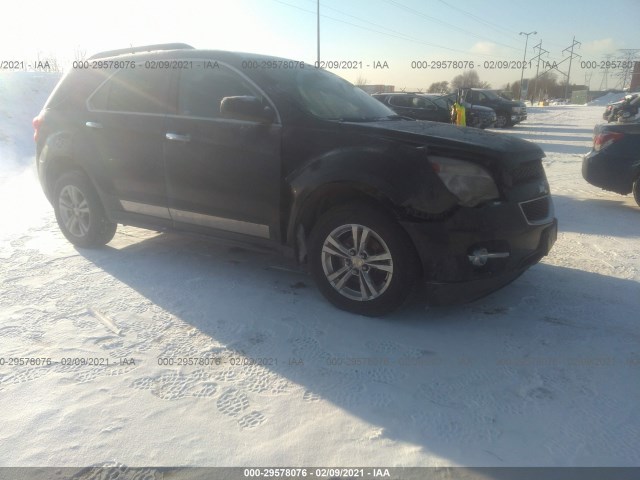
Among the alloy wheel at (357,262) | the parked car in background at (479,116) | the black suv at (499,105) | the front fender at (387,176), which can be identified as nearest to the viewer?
the front fender at (387,176)

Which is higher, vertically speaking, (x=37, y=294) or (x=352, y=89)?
(x=352, y=89)

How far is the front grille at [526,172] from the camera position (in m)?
3.27

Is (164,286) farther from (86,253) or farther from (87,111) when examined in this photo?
(87,111)

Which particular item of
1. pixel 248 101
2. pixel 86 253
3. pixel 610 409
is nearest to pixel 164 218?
pixel 86 253

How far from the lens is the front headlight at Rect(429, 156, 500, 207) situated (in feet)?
10.2

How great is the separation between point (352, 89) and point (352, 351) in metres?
2.61

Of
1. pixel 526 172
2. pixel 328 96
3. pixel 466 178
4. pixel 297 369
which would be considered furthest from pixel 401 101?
pixel 297 369

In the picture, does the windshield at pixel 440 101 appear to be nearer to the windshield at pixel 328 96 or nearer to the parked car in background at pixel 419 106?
the parked car in background at pixel 419 106

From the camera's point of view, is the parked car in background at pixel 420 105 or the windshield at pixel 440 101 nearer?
the parked car in background at pixel 420 105

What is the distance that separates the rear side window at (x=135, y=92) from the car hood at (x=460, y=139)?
1885 millimetres

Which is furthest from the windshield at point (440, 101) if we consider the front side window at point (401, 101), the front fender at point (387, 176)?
the front fender at point (387, 176)

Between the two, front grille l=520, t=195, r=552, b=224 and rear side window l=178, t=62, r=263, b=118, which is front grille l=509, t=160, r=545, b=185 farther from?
rear side window l=178, t=62, r=263, b=118

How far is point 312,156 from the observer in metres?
3.50

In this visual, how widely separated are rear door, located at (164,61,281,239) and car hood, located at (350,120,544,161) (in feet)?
2.61
